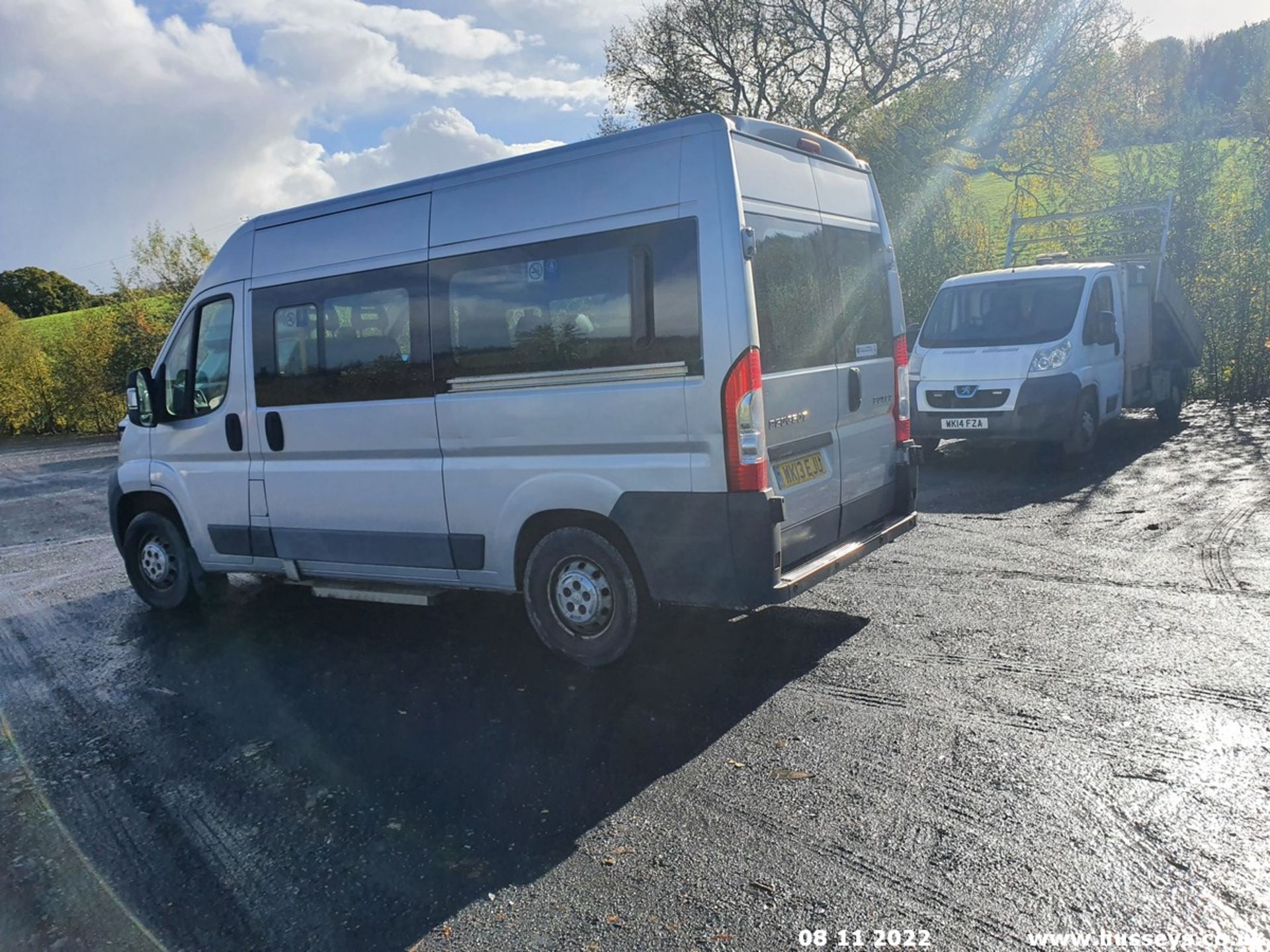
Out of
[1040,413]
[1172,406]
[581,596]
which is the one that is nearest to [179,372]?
[581,596]

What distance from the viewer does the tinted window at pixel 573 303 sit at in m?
4.68

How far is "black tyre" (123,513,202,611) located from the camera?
7.18 m

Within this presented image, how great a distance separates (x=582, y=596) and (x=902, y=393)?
8.18 ft

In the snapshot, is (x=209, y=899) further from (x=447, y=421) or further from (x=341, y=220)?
(x=341, y=220)

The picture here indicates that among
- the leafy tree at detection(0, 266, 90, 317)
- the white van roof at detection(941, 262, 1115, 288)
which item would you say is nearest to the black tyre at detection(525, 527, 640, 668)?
the white van roof at detection(941, 262, 1115, 288)

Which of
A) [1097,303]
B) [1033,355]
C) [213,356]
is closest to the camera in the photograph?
[213,356]

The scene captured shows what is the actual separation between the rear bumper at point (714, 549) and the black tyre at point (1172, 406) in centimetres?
1020

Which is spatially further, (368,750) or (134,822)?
(368,750)

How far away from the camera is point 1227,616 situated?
17.8ft

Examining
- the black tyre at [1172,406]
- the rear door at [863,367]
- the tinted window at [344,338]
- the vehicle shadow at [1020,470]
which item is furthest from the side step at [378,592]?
the black tyre at [1172,406]

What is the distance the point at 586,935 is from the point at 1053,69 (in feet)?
86.6

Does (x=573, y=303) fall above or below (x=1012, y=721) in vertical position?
above

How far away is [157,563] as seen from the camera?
7.33 m

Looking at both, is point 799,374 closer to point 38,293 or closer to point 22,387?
point 22,387
